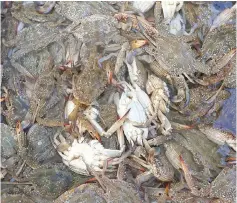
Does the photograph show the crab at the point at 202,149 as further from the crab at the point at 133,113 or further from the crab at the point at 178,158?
the crab at the point at 133,113

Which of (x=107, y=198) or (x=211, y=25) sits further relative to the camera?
(x=211, y=25)

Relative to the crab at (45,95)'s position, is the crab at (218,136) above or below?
above

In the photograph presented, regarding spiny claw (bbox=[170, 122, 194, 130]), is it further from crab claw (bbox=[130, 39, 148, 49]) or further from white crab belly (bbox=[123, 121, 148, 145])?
crab claw (bbox=[130, 39, 148, 49])

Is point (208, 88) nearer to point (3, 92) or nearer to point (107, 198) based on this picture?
point (107, 198)

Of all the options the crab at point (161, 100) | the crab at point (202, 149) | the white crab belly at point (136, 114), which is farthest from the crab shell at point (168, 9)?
the crab at point (202, 149)

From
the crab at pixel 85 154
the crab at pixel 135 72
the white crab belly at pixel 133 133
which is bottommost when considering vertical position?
the crab at pixel 85 154

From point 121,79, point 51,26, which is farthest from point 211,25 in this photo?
point 51,26

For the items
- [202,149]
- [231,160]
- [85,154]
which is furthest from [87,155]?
[231,160]
